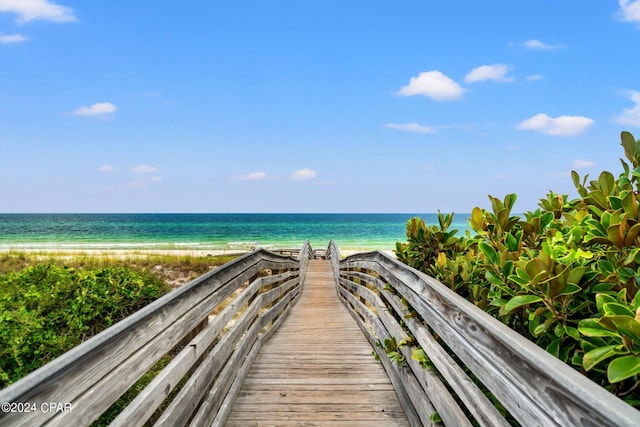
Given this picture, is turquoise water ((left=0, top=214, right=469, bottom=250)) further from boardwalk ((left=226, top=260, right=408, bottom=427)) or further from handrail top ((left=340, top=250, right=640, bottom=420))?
handrail top ((left=340, top=250, right=640, bottom=420))

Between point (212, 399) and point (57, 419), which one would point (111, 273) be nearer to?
point (212, 399)

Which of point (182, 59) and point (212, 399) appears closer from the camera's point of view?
point (212, 399)

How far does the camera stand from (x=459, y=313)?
189cm

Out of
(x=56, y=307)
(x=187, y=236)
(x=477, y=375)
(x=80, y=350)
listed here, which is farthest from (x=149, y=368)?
(x=187, y=236)

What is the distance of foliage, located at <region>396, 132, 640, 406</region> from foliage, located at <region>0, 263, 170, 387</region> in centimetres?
407

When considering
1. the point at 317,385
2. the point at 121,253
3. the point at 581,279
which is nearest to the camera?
the point at 581,279

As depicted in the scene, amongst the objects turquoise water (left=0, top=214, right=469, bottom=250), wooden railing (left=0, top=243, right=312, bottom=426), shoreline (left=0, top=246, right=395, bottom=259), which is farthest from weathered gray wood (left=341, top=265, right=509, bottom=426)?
turquoise water (left=0, top=214, right=469, bottom=250)

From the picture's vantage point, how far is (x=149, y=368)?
1.75 meters

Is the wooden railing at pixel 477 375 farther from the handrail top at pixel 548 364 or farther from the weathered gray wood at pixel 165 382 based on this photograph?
the weathered gray wood at pixel 165 382

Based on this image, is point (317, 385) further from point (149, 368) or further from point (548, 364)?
point (548, 364)

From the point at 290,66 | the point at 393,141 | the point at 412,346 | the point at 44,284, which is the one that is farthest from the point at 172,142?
the point at 412,346

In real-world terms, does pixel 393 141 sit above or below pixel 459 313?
above

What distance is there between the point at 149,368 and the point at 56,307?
4.06 m

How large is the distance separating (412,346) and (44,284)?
16.8 ft
